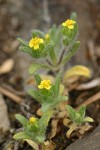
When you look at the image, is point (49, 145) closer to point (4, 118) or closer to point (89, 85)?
point (4, 118)

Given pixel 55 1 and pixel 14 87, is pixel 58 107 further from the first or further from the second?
pixel 55 1

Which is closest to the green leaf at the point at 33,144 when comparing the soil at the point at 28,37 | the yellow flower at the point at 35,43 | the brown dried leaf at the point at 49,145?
the brown dried leaf at the point at 49,145

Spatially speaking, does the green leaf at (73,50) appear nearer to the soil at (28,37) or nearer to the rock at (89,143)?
the soil at (28,37)

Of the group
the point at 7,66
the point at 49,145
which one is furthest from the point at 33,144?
the point at 7,66

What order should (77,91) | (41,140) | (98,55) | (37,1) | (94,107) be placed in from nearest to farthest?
(41,140) → (94,107) → (77,91) → (98,55) → (37,1)

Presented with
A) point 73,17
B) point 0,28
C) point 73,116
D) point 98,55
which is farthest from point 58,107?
point 0,28

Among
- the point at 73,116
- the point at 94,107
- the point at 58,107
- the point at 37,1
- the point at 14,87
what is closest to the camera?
the point at 73,116

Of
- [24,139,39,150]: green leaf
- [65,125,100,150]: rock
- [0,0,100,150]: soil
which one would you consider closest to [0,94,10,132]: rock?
[0,0,100,150]: soil
